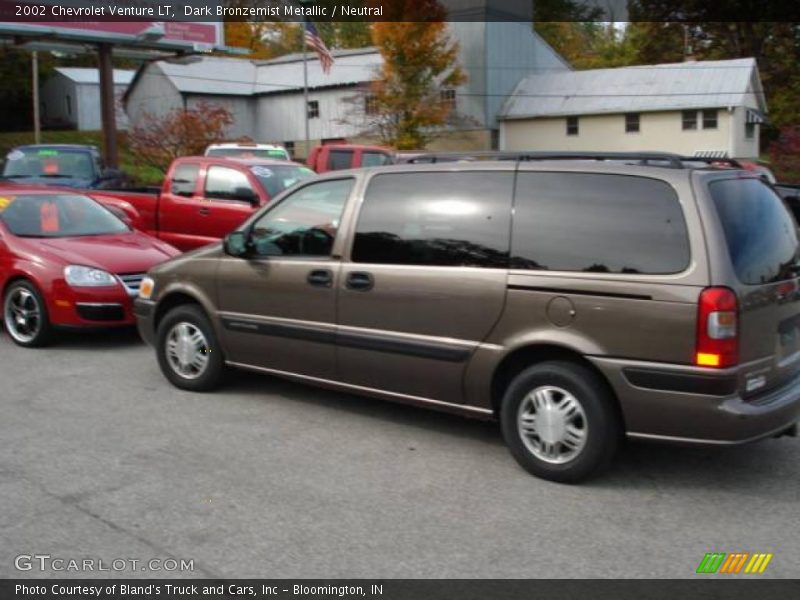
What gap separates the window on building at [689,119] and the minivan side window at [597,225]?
128ft

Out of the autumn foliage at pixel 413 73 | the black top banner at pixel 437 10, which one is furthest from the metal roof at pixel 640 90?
the autumn foliage at pixel 413 73

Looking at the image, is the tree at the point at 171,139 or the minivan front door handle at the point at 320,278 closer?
the minivan front door handle at the point at 320,278

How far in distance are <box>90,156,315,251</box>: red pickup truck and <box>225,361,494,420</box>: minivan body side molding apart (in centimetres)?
531

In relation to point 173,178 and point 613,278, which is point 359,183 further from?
point 173,178

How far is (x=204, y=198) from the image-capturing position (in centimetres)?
1159

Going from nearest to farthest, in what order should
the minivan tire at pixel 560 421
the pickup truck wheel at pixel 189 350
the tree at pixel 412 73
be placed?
the minivan tire at pixel 560 421, the pickup truck wheel at pixel 189 350, the tree at pixel 412 73

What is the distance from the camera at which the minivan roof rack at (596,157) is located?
4777 mm

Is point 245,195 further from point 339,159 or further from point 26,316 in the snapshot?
point 339,159

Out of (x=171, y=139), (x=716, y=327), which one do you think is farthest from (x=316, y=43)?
(x=716, y=327)

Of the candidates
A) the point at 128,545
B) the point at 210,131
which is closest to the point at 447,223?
the point at 128,545

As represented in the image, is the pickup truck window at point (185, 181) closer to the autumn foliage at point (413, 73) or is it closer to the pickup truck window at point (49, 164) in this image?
the pickup truck window at point (49, 164)

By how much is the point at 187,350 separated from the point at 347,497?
2.54 meters

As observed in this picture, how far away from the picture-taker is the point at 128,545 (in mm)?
3949

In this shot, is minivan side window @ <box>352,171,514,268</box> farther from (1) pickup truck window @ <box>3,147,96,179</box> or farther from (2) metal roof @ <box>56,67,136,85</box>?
(2) metal roof @ <box>56,67,136,85</box>
